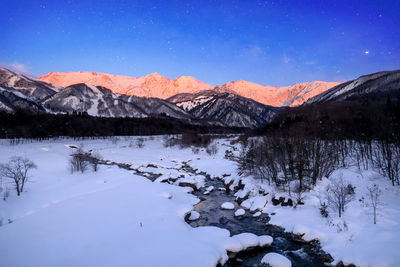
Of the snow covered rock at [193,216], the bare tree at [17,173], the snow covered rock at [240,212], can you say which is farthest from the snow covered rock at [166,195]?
the bare tree at [17,173]

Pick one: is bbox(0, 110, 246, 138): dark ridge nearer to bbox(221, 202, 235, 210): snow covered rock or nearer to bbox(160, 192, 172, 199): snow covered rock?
bbox(160, 192, 172, 199): snow covered rock

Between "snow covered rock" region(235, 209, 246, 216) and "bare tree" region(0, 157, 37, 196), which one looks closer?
"snow covered rock" region(235, 209, 246, 216)

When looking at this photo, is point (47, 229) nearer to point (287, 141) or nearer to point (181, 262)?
point (181, 262)

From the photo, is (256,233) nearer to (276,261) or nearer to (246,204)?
(276,261)

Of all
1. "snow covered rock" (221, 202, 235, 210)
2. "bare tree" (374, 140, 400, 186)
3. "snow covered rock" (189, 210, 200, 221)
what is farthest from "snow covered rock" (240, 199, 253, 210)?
"bare tree" (374, 140, 400, 186)

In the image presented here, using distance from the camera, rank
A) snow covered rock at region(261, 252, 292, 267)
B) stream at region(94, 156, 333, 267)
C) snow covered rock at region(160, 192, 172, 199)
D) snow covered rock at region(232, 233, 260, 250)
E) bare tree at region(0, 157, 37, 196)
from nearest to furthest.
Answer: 1. snow covered rock at region(261, 252, 292, 267)
2. stream at region(94, 156, 333, 267)
3. snow covered rock at region(232, 233, 260, 250)
4. bare tree at region(0, 157, 37, 196)
5. snow covered rock at region(160, 192, 172, 199)

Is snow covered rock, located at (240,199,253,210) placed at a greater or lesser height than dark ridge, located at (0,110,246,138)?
lesser

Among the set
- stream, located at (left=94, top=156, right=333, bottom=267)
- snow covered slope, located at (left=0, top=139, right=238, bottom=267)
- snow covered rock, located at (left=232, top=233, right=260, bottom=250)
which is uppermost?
snow covered slope, located at (left=0, top=139, right=238, bottom=267)

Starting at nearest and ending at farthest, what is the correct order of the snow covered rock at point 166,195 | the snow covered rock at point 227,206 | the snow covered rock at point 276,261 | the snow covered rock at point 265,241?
the snow covered rock at point 276,261 → the snow covered rock at point 265,241 → the snow covered rock at point 227,206 → the snow covered rock at point 166,195

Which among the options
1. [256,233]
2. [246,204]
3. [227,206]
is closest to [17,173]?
[227,206]

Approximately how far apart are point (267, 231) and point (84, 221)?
1143 centimetres

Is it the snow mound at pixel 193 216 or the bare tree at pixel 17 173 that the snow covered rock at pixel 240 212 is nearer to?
the snow mound at pixel 193 216

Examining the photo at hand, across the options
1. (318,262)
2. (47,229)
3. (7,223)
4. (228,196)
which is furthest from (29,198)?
(318,262)

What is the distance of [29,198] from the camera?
17469mm
